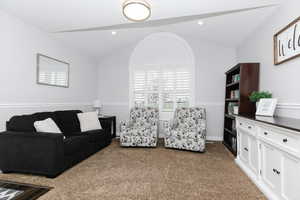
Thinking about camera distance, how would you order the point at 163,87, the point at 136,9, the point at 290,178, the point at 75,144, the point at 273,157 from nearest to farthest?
the point at 290,178
the point at 273,157
the point at 136,9
the point at 75,144
the point at 163,87

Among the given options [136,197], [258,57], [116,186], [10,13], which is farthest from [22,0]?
[258,57]

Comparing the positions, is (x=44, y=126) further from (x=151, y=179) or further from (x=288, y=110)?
(x=288, y=110)

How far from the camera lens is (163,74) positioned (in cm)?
478

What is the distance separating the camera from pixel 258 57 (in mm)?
3176

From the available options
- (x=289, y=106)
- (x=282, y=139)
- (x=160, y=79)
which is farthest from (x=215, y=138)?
(x=282, y=139)

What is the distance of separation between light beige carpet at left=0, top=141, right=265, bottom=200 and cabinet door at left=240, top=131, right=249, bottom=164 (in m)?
0.22

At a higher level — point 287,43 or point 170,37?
point 170,37

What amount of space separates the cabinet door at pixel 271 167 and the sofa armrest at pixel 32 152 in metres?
2.50

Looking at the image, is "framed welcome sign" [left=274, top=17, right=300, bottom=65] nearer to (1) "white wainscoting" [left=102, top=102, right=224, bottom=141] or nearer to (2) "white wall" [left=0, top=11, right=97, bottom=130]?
(1) "white wainscoting" [left=102, top=102, right=224, bottom=141]

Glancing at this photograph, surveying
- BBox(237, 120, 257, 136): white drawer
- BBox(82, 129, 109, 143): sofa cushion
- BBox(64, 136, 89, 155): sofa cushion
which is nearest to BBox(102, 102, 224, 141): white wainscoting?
BBox(237, 120, 257, 136): white drawer

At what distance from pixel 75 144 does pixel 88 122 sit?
3.23 feet

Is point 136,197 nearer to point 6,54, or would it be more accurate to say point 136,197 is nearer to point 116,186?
point 116,186

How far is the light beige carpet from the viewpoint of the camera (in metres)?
1.92

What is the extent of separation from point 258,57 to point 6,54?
4202 mm
